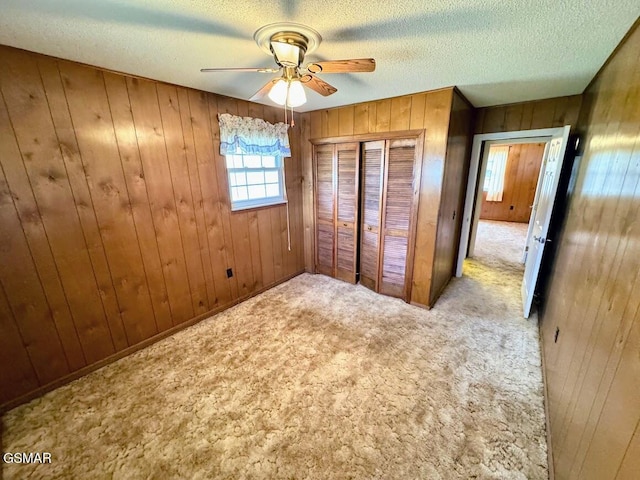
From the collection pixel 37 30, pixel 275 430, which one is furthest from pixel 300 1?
pixel 275 430

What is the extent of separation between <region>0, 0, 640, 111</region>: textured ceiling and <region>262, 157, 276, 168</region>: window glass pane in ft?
3.76

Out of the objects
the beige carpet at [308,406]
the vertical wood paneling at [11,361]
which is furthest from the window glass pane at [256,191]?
the vertical wood paneling at [11,361]

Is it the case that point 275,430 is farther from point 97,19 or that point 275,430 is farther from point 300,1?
point 97,19

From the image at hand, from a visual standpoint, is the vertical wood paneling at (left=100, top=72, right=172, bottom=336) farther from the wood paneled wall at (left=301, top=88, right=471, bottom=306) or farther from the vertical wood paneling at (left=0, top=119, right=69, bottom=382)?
the wood paneled wall at (left=301, top=88, right=471, bottom=306)

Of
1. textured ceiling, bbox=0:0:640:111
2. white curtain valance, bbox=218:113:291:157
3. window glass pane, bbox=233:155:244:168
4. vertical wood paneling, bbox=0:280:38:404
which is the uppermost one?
textured ceiling, bbox=0:0:640:111

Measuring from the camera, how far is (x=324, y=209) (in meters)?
3.51

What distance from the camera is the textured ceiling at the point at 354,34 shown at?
3.81 feet

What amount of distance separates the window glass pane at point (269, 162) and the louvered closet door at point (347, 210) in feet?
2.68

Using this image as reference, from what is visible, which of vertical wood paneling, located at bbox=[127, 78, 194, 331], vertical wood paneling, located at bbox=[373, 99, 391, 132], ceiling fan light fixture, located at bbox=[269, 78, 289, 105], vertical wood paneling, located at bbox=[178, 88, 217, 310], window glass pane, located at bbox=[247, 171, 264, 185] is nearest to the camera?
ceiling fan light fixture, located at bbox=[269, 78, 289, 105]

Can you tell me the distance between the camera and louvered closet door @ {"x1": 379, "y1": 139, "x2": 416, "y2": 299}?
2727mm

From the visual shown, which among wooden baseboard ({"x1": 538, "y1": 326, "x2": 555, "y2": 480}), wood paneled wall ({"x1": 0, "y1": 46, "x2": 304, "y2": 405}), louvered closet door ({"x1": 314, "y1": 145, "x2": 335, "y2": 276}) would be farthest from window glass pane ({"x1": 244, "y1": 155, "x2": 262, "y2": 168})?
wooden baseboard ({"x1": 538, "y1": 326, "x2": 555, "y2": 480})

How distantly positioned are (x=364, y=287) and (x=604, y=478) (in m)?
2.57

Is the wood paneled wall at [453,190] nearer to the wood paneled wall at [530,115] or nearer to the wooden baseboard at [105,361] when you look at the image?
the wood paneled wall at [530,115]

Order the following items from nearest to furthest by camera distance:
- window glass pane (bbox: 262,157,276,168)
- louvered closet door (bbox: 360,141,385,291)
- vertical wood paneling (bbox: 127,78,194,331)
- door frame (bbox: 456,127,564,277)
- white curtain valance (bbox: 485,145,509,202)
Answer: vertical wood paneling (bbox: 127,78,194,331) < door frame (bbox: 456,127,564,277) < louvered closet door (bbox: 360,141,385,291) < window glass pane (bbox: 262,157,276,168) < white curtain valance (bbox: 485,145,509,202)
